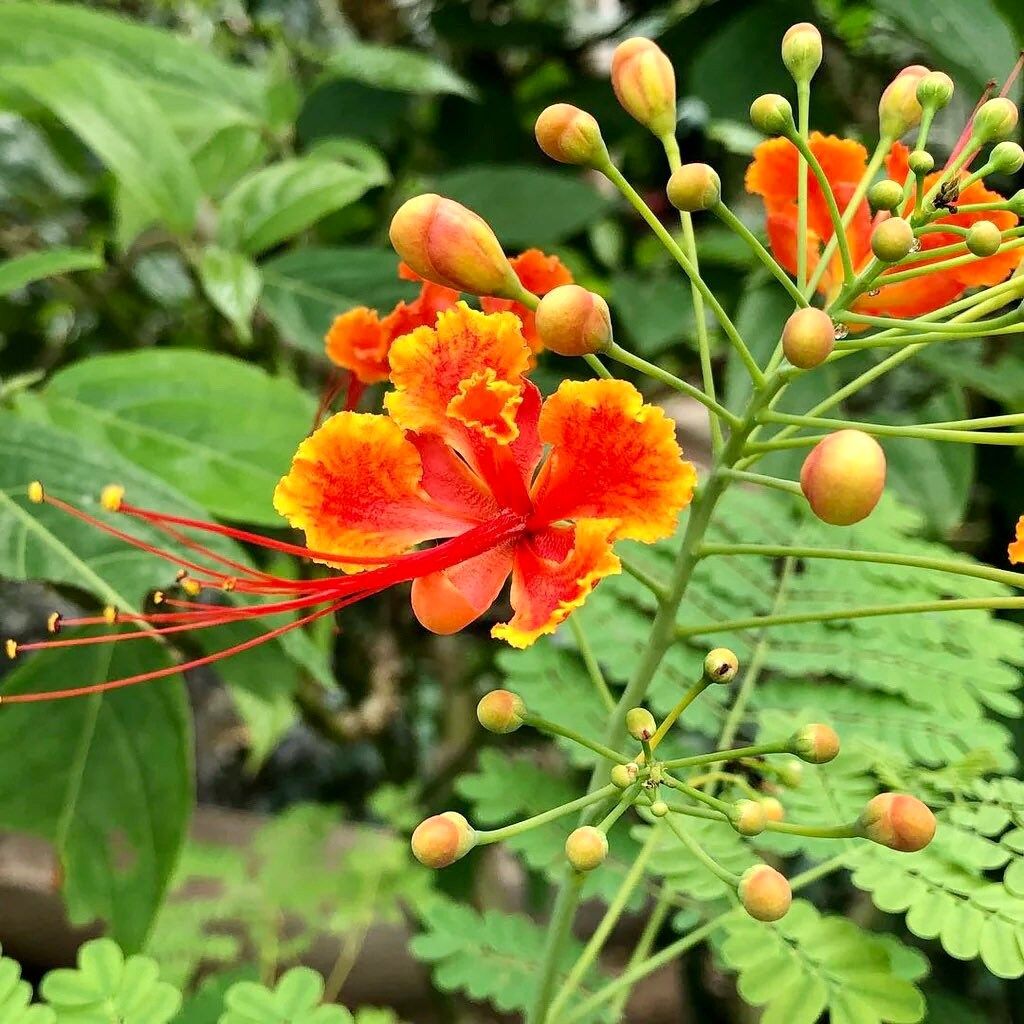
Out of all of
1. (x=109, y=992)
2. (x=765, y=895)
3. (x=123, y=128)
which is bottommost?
(x=109, y=992)

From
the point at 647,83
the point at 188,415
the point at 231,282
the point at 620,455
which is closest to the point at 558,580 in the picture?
the point at 620,455

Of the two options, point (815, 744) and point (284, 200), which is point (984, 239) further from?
point (284, 200)

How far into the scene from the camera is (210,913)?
128 centimetres

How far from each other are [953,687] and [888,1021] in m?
0.26

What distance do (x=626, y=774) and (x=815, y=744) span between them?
9 centimetres

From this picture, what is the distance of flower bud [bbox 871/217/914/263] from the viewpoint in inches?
18.5

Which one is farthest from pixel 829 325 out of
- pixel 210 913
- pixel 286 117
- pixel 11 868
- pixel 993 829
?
pixel 11 868

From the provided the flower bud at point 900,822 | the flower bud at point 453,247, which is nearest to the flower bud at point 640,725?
the flower bud at point 900,822

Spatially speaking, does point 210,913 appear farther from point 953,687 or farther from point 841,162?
point 841,162

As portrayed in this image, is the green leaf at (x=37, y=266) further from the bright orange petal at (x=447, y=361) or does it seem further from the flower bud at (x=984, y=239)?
the flower bud at (x=984, y=239)

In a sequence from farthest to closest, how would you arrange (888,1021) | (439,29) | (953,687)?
(439,29)
(953,687)
(888,1021)

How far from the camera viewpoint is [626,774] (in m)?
0.49

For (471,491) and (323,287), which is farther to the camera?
(323,287)

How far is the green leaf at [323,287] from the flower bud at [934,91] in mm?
608
